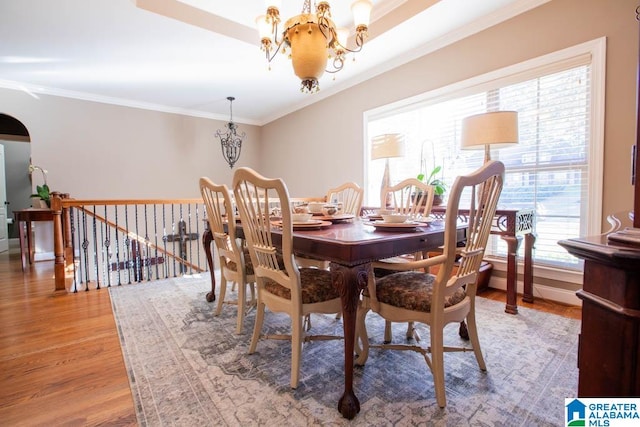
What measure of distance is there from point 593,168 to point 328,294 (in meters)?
2.27

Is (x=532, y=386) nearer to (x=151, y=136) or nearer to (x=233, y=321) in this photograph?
(x=233, y=321)

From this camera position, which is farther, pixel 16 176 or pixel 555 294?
pixel 16 176

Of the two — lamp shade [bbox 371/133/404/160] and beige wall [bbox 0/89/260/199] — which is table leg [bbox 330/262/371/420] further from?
beige wall [bbox 0/89/260/199]

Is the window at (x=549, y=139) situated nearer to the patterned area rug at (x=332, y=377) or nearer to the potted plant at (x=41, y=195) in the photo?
the patterned area rug at (x=332, y=377)

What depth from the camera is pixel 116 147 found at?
5.04m

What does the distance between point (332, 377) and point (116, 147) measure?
5.26 meters

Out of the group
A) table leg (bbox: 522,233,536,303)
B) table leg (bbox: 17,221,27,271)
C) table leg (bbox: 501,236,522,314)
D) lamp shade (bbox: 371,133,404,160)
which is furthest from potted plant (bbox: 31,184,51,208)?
table leg (bbox: 522,233,536,303)

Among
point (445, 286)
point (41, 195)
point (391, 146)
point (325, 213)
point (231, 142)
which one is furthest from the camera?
point (231, 142)

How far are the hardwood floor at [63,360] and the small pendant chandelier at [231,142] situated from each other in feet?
11.2

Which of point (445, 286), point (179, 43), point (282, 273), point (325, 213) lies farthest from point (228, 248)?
point (179, 43)

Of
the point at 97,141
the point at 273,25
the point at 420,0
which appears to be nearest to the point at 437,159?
the point at 420,0

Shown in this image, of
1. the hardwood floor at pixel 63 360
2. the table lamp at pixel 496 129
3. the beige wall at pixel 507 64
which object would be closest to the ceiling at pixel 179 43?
the beige wall at pixel 507 64

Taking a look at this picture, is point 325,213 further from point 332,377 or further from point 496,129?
point 496,129

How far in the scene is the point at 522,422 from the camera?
48.0 inches
